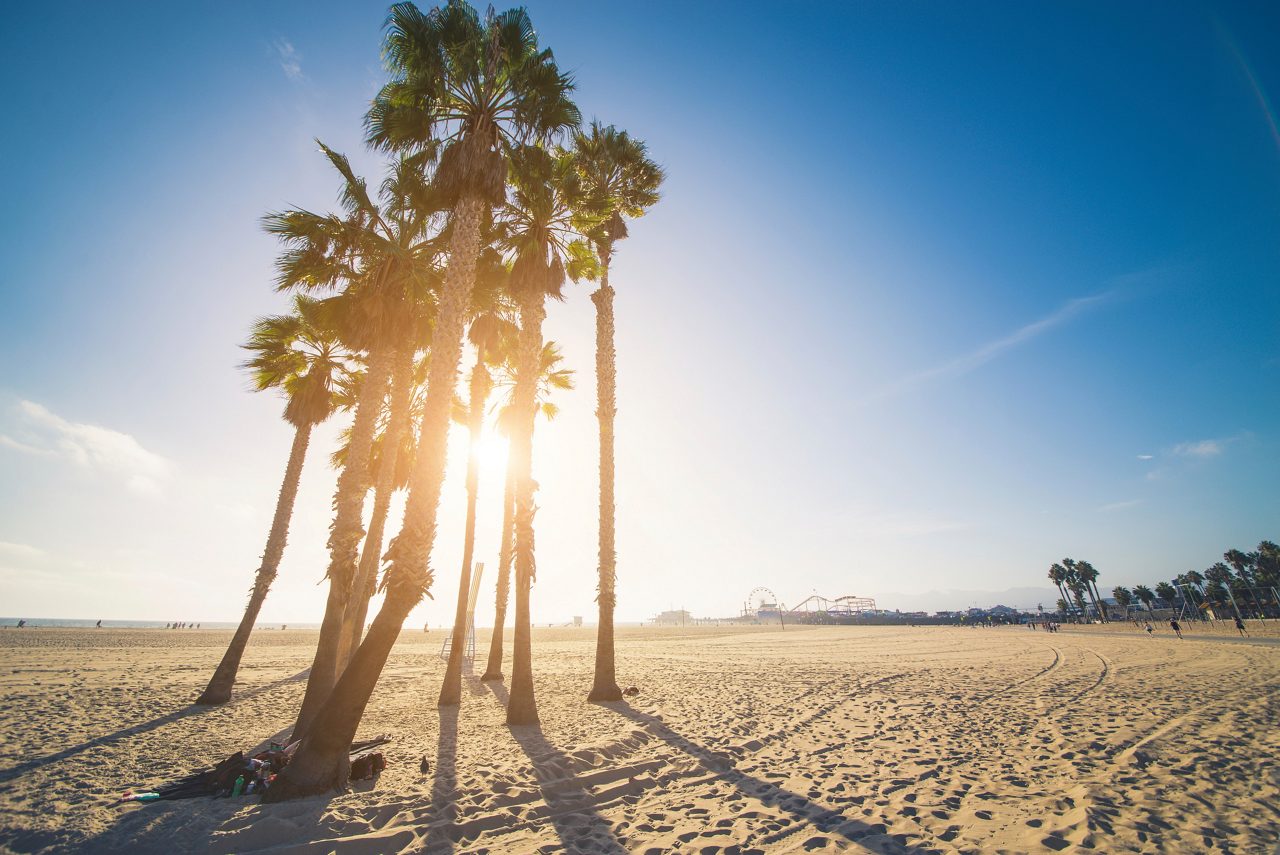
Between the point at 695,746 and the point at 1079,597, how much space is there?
142484mm

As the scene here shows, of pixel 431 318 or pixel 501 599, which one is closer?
pixel 431 318

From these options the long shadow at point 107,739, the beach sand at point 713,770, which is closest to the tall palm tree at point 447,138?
the beach sand at point 713,770

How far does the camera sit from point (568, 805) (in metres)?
6.33

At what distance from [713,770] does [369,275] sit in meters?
12.6

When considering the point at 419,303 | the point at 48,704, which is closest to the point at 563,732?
the point at 419,303

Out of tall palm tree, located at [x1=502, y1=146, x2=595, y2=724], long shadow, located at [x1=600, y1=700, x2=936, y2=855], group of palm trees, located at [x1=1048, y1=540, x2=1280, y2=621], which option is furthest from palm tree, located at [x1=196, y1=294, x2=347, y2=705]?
group of palm trees, located at [x1=1048, y1=540, x2=1280, y2=621]

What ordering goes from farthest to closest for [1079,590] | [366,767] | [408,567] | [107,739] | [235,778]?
[1079,590], [107,739], [408,567], [366,767], [235,778]

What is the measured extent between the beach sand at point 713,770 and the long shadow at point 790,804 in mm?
38

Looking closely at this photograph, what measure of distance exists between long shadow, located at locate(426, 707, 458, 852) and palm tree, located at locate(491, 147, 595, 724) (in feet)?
4.85

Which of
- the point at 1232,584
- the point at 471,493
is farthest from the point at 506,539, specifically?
the point at 1232,584

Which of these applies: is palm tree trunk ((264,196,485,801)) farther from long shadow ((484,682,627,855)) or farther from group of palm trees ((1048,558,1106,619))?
group of palm trees ((1048,558,1106,619))

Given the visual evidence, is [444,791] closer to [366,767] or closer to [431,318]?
[366,767]

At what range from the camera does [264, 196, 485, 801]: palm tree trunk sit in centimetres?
670

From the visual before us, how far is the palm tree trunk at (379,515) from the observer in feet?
35.0
